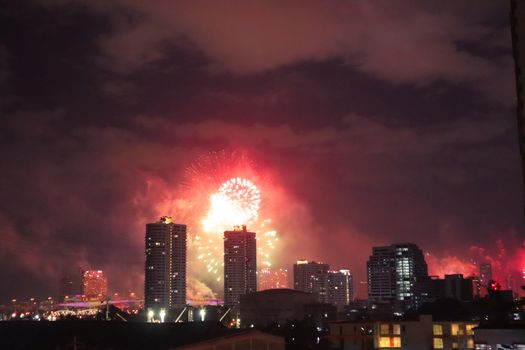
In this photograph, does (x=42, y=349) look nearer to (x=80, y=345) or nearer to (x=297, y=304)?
(x=80, y=345)

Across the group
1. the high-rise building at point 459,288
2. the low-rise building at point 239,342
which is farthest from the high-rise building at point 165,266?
the low-rise building at point 239,342

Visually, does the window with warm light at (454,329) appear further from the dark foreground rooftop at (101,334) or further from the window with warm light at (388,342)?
the dark foreground rooftop at (101,334)

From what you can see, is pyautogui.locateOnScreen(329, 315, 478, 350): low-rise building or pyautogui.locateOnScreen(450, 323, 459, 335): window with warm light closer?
pyautogui.locateOnScreen(329, 315, 478, 350): low-rise building

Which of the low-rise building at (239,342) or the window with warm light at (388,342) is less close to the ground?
the low-rise building at (239,342)

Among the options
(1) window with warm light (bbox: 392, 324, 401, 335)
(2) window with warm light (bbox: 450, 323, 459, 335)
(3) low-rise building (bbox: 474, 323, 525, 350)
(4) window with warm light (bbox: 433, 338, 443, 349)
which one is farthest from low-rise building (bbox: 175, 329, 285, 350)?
(1) window with warm light (bbox: 392, 324, 401, 335)

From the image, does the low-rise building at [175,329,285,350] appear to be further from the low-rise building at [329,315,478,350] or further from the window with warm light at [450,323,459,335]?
the window with warm light at [450,323,459,335]

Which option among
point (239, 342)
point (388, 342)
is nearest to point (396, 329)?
point (388, 342)

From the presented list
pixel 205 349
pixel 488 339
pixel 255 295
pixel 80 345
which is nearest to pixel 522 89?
pixel 205 349

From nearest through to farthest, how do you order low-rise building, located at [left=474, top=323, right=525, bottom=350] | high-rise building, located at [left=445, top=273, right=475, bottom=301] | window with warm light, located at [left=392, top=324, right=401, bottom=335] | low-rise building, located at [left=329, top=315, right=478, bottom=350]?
low-rise building, located at [left=474, top=323, right=525, bottom=350] < low-rise building, located at [left=329, top=315, right=478, bottom=350] < window with warm light, located at [left=392, top=324, right=401, bottom=335] < high-rise building, located at [left=445, top=273, right=475, bottom=301]
